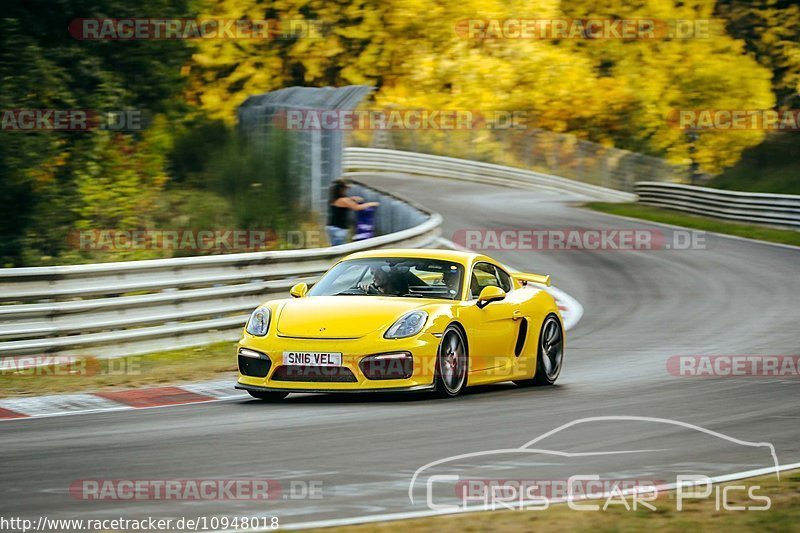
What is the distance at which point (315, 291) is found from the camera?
465 inches

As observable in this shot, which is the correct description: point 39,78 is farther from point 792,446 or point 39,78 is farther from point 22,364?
point 792,446

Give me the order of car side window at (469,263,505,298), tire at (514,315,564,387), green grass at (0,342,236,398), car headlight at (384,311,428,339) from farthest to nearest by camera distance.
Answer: tire at (514,315,564,387) < car side window at (469,263,505,298) < green grass at (0,342,236,398) < car headlight at (384,311,428,339)

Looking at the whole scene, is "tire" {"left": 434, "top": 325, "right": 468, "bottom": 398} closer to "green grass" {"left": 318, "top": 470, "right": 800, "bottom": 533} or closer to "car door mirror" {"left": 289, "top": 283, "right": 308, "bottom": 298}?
"car door mirror" {"left": 289, "top": 283, "right": 308, "bottom": 298}

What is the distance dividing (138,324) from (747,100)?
43.8m

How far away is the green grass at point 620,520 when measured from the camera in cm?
613

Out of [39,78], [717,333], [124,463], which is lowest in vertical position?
[717,333]

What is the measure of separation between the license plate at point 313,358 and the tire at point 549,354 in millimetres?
2526

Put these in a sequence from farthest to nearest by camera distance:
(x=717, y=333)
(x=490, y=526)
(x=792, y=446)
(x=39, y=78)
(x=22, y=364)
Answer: (x=39, y=78), (x=717, y=333), (x=22, y=364), (x=792, y=446), (x=490, y=526)

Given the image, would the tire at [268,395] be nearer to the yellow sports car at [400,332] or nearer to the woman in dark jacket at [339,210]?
the yellow sports car at [400,332]

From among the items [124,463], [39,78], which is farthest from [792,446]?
[39,78]

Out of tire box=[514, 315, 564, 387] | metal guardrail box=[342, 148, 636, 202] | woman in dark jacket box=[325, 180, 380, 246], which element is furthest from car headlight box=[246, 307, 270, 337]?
metal guardrail box=[342, 148, 636, 202]

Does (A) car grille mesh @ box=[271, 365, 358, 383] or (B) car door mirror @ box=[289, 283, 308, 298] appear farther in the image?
(B) car door mirror @ box=[289, 283, 308, 298]

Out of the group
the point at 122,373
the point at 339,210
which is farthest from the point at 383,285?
the point at 339,210

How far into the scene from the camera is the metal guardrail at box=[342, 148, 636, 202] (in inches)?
1900
